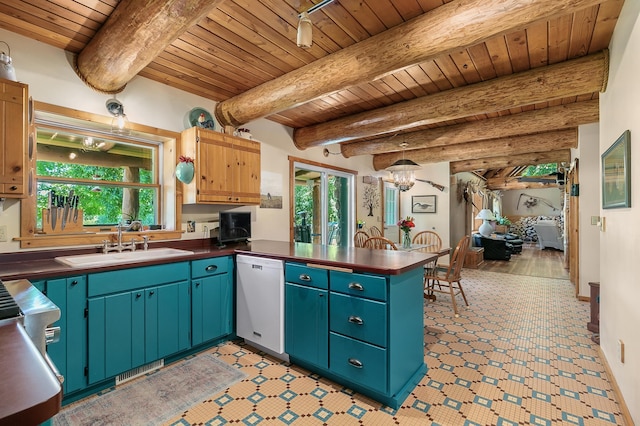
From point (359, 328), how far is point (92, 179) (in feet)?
8.53

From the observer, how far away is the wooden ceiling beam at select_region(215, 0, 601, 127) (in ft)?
5.51

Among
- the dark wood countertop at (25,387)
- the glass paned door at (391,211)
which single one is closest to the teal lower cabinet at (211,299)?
the dark wood countertop at (25,387)

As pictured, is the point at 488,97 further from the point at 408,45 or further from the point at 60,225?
the point at 60,225

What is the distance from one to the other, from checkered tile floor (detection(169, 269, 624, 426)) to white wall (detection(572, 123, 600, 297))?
1244 mm

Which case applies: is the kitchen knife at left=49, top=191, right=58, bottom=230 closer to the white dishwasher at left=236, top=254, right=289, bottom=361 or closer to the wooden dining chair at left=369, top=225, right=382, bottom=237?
the white dishwasher at left=236, top=254, right=289, bottom=361

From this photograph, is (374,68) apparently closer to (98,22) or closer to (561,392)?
(98,22)

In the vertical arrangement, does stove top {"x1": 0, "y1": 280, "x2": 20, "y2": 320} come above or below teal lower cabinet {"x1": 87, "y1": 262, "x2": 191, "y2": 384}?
above

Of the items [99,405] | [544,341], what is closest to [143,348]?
[99,405]

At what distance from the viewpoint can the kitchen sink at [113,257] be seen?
2.15 meters

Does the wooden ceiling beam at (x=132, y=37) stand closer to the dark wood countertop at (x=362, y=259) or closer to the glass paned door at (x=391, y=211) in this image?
the dark wood countertop at (x=362, y=259)

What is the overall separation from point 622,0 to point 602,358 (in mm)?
2605

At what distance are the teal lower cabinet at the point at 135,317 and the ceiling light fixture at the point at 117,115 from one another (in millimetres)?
1291

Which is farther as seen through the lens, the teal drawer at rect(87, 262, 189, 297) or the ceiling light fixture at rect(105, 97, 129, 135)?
the ceiling light fixture at rect(105, 97, 129, 135)

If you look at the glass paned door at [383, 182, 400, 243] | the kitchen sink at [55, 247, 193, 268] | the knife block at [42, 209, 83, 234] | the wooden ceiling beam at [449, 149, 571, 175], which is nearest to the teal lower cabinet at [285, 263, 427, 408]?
the kitchen sink at [55, 247, 193, 268]
